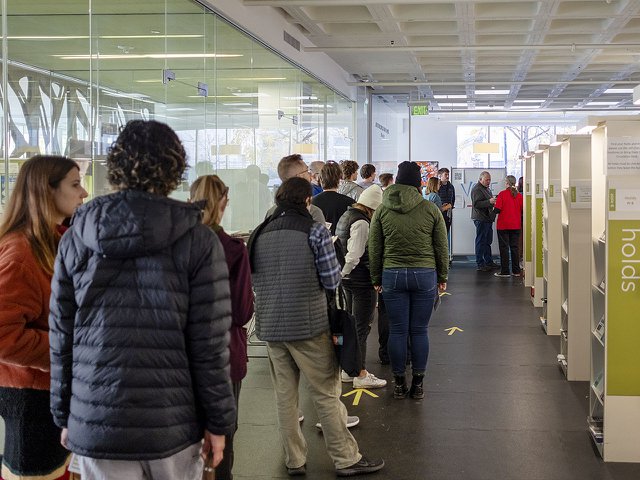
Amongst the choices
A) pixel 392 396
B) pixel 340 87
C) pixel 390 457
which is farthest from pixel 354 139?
pixel 390 457

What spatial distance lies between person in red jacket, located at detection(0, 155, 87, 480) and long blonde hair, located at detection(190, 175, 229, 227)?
79 cm

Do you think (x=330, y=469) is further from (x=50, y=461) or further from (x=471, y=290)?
(x=471, y=290)

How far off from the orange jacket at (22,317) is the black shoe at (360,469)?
2.04 meters

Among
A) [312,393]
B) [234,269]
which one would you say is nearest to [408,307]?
[312,393]

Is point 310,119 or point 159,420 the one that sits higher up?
point 310,119

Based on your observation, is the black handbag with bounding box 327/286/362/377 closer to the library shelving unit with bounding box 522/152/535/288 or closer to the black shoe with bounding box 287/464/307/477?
the black shoe with bounding box 287/464/307/477

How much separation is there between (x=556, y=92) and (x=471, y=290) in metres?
9.87

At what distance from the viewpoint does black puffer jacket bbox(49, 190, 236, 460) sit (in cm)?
200

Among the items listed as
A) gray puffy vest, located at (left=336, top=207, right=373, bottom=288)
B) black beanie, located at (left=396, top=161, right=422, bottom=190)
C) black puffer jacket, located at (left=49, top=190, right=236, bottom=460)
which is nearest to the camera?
black puffer jacket, located at (left=49, top=190, right=236, bottom=460)

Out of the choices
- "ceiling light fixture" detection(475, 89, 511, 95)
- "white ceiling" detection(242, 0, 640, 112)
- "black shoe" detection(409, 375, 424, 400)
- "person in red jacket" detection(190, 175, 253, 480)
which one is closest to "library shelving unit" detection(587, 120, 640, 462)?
"black shoe" detection(409, 375, 424, 400)

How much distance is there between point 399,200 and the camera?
18.0 feet

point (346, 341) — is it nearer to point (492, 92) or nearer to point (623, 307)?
point (623, 307)

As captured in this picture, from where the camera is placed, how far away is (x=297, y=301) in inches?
157

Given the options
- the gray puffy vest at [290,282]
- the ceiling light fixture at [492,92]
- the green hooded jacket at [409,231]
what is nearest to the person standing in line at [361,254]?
the green hooded jacket at [409,231]
